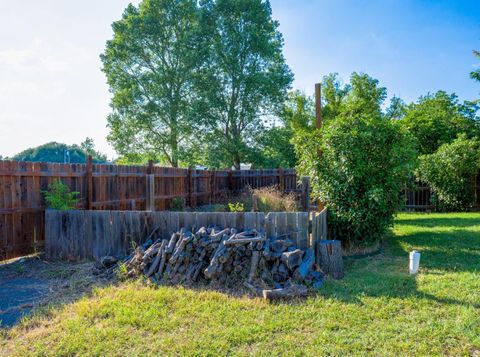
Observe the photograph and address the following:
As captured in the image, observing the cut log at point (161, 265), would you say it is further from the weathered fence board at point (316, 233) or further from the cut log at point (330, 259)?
the cut log at point (330, 259)

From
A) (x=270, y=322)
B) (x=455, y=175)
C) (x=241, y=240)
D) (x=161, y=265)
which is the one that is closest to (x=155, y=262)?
(x=161, y=265)

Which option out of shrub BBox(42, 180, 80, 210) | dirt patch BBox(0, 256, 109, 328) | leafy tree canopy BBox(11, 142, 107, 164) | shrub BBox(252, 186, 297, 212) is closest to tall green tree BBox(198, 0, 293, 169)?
shrub BBox(252, 186, 297, 212)

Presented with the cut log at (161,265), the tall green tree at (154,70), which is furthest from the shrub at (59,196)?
the tall green tree at (154,70)

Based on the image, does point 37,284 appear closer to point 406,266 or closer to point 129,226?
point 129,226

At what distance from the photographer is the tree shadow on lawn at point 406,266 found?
4143mm

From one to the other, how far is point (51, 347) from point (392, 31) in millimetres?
12765

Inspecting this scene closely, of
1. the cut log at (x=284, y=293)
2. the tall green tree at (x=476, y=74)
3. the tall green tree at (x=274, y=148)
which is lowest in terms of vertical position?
the cut log at (x=284, y=293)

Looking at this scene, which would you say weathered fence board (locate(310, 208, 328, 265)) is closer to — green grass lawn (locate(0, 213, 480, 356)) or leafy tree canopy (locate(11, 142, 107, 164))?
green grass lawn (locate(0, 213, 480, 356))

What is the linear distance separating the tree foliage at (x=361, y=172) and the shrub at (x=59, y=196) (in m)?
5.17

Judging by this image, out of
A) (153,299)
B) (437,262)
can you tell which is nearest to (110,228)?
(153,299)

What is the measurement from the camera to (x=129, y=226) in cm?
570

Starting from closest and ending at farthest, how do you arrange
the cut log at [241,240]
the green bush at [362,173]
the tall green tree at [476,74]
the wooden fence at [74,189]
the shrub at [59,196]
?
1. the cut log at [241,240]
2. the wooden fence at [74,189]
3. the shrub at [59,196]
4. the green bush at [362,173]
5. the tall green tree at [476,74]

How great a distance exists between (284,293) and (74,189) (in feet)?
17.7

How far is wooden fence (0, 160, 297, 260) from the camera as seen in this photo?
232 inches
